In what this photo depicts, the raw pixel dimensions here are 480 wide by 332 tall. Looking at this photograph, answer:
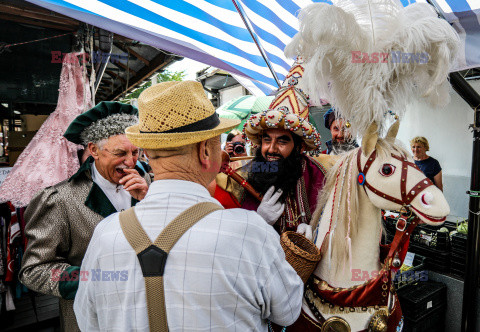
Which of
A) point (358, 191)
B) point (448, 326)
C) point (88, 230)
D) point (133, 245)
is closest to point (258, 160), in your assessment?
point (358, 191)

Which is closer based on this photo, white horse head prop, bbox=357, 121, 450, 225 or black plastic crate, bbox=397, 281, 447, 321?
white horse head prop, bbox=357, 121, 450, 225

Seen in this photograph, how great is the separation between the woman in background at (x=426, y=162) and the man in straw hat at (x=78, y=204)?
16.3 ft

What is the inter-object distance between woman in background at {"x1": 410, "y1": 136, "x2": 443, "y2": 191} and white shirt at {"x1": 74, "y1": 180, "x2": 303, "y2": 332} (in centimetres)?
493

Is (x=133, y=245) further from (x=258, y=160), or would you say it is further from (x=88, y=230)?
(x=258, y=160)

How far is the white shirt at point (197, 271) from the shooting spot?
2.86 feet

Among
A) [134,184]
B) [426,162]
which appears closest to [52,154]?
[134,184]

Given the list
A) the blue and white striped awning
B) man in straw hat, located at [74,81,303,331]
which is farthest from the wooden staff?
the blue and white striped awning

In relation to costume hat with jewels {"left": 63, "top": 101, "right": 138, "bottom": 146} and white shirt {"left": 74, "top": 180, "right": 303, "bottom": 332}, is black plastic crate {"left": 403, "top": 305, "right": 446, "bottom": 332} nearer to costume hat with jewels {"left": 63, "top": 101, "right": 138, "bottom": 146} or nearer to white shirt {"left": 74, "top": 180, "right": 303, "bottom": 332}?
white shirt {"left": 74, "top": 180, "right": 303, "bottom": 332}

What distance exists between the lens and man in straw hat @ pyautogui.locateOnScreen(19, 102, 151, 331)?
1.46 meters

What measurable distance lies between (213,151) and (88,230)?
42.5 inches

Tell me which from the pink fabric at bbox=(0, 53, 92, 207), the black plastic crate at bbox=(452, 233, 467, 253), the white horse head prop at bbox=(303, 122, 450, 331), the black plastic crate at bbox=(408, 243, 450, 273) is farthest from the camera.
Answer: the black plastic crate at bbox=(408, 243, 450, 273)

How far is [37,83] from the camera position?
3.53 metres

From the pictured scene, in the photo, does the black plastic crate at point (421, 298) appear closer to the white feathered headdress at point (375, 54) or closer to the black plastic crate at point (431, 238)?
the black plastic crate at point (431, 238)

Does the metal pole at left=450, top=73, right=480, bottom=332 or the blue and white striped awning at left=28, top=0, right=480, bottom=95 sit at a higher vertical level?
the blue and white striped awning at left=28, top=0, right=480, bottom=95
